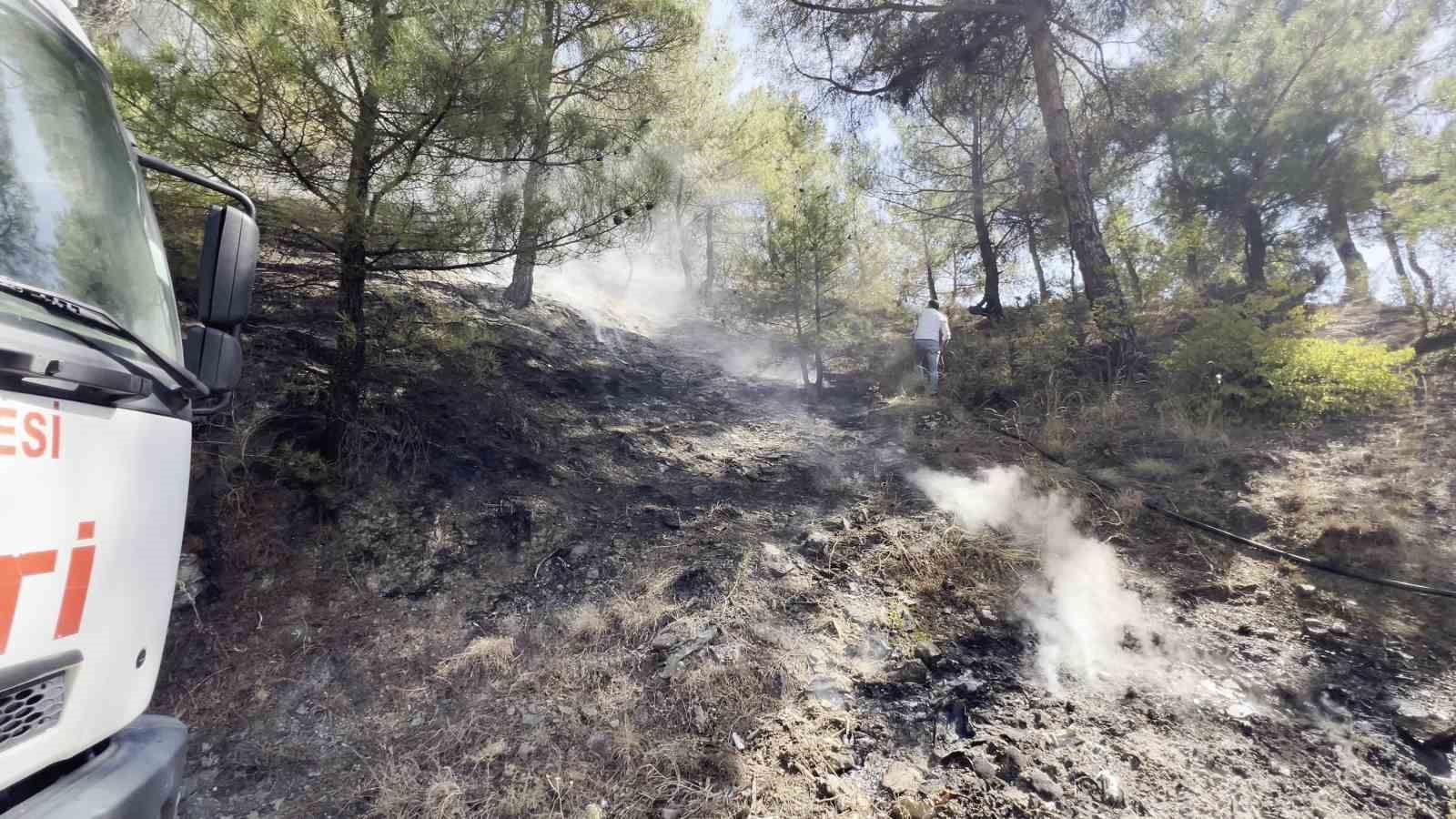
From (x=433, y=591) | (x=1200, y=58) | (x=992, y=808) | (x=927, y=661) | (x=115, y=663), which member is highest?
(x=1200, y=58)

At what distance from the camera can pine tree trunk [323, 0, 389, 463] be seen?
3438 mm

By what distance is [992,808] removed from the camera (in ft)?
7.59

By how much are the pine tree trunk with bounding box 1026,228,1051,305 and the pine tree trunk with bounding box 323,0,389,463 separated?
407 inches

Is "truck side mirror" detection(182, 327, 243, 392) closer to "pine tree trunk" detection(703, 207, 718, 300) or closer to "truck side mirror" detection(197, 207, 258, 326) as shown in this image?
"truck side mirror" detection(197, 207, 258, 326)

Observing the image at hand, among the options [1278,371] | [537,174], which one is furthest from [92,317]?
[1278,371]

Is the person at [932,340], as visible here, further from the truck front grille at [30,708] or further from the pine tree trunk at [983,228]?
the truck front grille at [30,708]

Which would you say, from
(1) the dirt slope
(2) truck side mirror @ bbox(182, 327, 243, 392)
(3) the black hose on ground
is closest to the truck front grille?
(2) truck side mirror @ bbox(182, 327, 243, 392)

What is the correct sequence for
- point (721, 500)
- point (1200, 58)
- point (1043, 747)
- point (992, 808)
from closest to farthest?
point (992, 808)
point (1043, 747)
point (721, 500)
point (1200, 58)

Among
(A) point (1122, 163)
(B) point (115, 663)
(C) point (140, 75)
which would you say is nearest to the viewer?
(B) point (115, 663)

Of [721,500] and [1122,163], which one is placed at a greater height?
[1122,163]

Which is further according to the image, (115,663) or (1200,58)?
(1200,58)

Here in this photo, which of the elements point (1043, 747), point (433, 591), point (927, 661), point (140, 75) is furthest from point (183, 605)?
point (1043, 747)

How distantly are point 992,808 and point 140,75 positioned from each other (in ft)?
17.6

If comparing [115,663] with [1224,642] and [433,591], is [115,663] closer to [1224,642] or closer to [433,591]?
[433,591]
